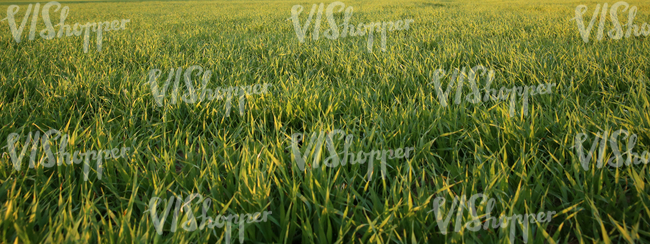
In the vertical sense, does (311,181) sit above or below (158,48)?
below

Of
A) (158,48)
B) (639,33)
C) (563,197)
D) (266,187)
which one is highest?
(158,48)

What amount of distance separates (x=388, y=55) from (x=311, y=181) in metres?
2.20

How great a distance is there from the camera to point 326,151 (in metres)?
1.31

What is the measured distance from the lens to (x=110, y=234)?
0.78 metres

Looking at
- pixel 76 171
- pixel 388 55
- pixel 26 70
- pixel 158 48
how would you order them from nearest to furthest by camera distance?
pixel 76 171
pixel 26 70
pixel 388 55
pixel 158 48

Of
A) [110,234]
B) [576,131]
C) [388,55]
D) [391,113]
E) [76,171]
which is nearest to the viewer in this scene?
[110,234]

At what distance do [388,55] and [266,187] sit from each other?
2250 millimetres

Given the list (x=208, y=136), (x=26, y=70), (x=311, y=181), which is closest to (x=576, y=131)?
(x=311, y=181)

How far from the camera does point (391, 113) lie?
1615mm

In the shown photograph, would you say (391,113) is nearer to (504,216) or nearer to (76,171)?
(504,216)

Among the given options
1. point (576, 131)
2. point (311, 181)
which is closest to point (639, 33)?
point (576, 131)

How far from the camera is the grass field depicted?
911 mm

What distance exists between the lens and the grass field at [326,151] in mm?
911

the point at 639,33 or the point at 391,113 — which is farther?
the point at 639,33
